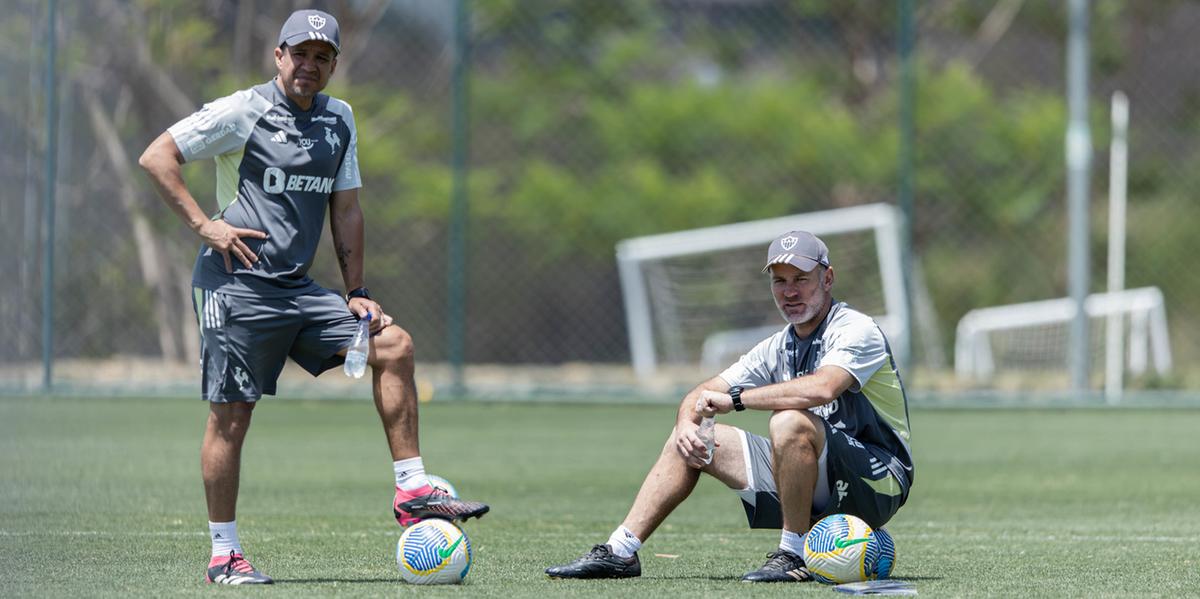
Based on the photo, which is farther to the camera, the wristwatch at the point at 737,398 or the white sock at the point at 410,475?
the white sock at the point at 410,475

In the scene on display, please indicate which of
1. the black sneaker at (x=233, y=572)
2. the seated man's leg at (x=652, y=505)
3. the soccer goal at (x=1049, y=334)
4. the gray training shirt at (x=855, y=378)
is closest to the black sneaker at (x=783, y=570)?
the seated man's leg at (x=652, y=505)

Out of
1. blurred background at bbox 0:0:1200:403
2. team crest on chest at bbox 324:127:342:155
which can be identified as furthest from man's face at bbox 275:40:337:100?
blurred background at bbox 0:0:1200:403

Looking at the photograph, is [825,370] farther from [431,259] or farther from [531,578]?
[431,259]

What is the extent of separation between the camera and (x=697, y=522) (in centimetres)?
885

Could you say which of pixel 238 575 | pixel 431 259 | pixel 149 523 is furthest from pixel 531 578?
pixel 431 259

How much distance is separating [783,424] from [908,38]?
12.3 meters

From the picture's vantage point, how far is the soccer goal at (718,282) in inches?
730

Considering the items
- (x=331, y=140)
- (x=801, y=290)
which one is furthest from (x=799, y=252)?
(x=331, y=140)

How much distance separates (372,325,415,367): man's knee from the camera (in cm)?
670

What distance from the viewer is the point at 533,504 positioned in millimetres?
9555

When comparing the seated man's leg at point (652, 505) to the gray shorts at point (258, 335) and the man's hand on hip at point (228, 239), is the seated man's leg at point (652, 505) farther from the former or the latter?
the man's hand on hip at point (228, 239)

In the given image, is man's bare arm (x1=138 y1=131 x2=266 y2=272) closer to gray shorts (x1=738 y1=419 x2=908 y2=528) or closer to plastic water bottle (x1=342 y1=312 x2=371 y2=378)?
plastic water bottle (x1=342 y1=312 x2=371 y2=378)

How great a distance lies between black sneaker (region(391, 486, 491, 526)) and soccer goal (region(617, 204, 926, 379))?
12.0m

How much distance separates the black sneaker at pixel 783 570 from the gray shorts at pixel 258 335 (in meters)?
1.79
